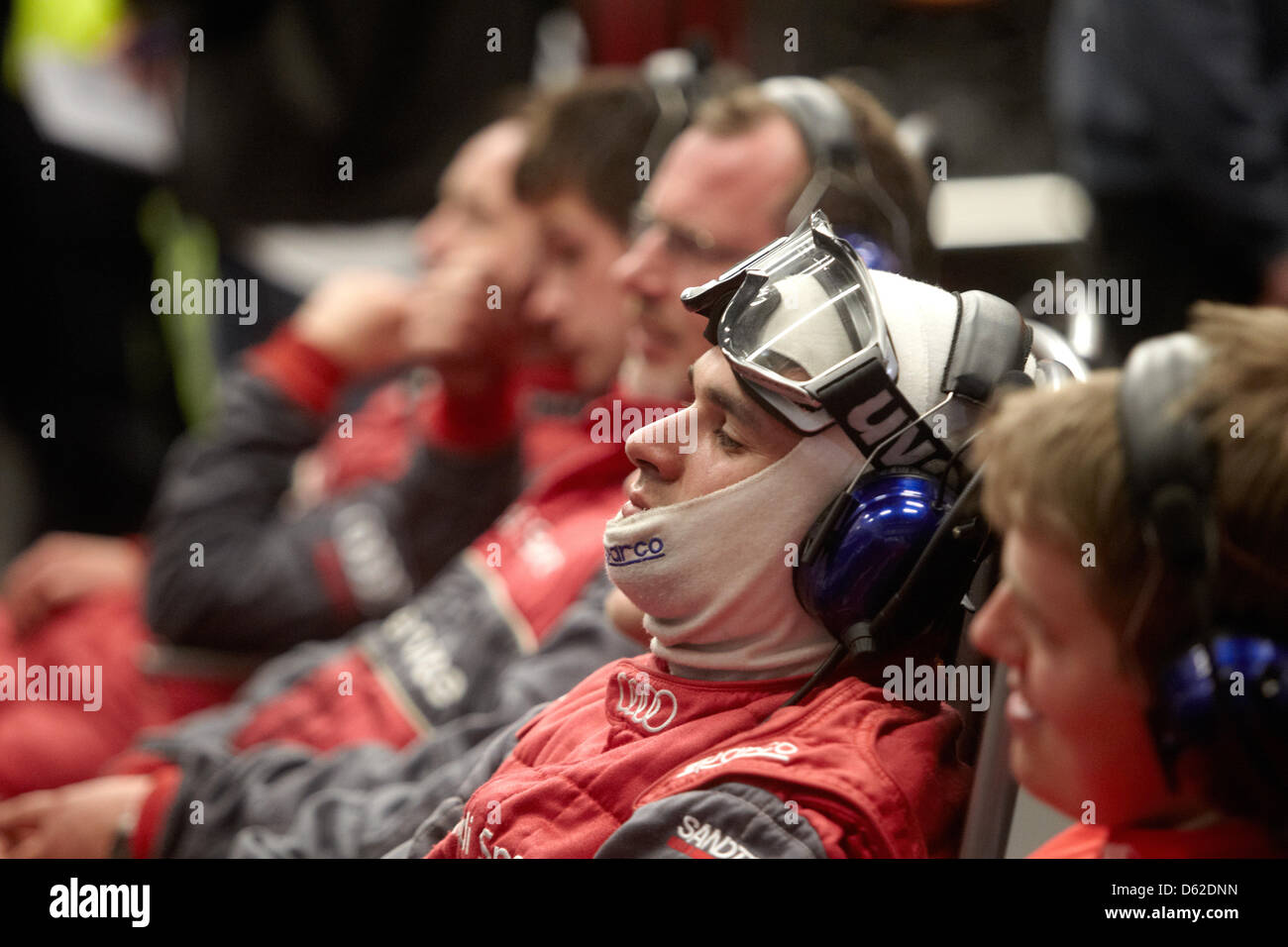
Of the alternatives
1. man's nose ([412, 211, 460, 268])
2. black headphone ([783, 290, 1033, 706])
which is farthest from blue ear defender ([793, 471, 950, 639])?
man's nose ([412, 211, 460, 268])

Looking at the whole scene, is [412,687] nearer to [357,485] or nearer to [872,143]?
[357,485]

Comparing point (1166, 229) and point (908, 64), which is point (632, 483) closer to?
point (1166, 229)

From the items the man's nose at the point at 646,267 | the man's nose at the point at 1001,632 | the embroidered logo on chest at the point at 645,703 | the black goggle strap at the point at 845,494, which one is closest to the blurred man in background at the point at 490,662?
the man's nose at the point at 646,267

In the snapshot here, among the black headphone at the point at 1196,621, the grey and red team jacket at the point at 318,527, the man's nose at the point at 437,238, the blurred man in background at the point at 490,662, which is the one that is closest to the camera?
the black headphone at the point at 1196,621

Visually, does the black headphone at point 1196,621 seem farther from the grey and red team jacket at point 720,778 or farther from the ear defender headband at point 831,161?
the ear defender headband at point 831,161

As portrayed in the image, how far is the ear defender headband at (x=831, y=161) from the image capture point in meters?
1.45

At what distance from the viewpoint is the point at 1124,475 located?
33.0 inches

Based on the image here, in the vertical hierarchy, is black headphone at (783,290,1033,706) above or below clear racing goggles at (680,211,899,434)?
below

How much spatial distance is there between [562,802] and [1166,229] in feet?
4.36

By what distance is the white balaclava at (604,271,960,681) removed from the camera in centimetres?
105

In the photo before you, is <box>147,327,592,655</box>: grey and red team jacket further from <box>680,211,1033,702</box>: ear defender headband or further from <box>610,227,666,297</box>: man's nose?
<box>680,211,1033,702</box>: ear defender headband

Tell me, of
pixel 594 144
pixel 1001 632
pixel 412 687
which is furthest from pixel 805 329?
pixel 594 144

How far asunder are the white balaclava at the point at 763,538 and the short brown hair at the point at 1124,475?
15 cm
